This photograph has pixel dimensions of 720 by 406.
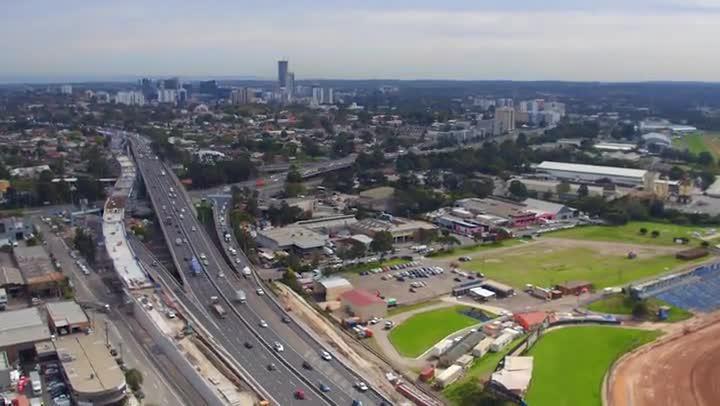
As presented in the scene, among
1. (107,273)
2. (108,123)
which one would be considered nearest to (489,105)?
(108,123)

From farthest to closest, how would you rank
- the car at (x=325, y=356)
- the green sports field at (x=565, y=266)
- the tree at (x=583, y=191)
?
the tree at (x=583, y=191) → the green sports field at (x=565, y=266) → the car at (x=325, y=356)

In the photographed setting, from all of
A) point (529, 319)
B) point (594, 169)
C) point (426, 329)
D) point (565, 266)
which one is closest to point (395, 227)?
point (565, 266)

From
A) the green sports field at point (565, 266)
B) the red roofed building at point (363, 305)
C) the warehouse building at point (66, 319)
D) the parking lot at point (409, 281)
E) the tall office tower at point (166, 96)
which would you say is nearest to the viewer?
the warehouse building at point (66, 319)

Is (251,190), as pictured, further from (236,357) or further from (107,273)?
(236,357)

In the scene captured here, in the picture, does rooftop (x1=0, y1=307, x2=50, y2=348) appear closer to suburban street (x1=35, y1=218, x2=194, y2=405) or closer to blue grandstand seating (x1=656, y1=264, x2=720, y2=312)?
suburban street (x1=35, y1=218, x2=194, y2=405)

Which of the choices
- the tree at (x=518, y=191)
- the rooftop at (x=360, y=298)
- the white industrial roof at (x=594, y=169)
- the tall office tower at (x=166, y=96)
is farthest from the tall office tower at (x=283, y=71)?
the rooftop at (x=360, y=298)

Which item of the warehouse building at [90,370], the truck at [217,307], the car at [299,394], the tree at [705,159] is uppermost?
the tree at [705,159]

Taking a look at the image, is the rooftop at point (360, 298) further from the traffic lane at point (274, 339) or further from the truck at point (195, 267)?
the truck at point (195, 267)
